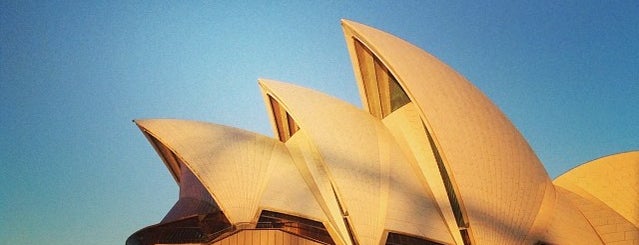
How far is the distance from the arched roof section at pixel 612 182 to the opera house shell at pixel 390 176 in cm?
5

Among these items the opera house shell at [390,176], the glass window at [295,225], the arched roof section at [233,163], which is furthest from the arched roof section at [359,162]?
the arched roof section at [233,163]

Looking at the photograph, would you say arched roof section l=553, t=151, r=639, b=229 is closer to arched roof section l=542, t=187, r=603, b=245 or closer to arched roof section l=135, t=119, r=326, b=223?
arched roof section l=542, t=187, r=603, b=245

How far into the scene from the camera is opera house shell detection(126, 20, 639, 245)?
62.3 ft

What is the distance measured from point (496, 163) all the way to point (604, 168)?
6912 millimetres

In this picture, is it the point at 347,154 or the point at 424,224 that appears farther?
the point at 347,154

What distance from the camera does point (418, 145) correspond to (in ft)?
71.4

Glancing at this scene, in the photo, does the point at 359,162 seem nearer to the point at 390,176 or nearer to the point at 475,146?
the point at 390,176

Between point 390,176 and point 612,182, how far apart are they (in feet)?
30.8

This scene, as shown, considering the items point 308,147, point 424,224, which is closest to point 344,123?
point 308,147

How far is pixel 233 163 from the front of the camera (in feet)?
74.7

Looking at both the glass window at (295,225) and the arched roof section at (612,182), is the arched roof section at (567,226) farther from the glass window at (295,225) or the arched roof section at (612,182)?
the glass window at (295,225)

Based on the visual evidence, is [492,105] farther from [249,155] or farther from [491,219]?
[249,155]

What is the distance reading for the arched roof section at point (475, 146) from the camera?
1852 cm

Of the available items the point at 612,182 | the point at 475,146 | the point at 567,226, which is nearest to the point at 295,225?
the point at 475,146
